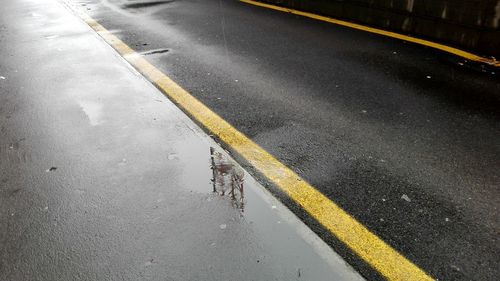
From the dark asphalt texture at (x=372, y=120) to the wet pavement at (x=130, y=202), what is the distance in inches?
13.9

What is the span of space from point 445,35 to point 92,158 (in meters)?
5.05

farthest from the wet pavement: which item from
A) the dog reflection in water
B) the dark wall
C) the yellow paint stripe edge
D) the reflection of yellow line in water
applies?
the dark wall

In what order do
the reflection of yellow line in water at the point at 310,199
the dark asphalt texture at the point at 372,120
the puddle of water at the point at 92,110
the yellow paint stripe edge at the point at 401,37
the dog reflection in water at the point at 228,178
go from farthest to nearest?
1. the yellow paint stripe edge at the point at 401,37
2. the puddle of water at the point at 92,110
3. the dog reflection in water at the point at 228,178
4. the dark asphalt texture at the point at 372,120
5. the reflection of yellow line in water at the point at 310,199

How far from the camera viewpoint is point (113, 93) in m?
4.39

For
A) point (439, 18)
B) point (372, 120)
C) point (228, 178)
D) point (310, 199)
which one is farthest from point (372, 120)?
point (439, 18)

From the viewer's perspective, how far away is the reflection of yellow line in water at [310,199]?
2.11 meters

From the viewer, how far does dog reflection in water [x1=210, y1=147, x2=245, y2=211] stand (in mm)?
2713

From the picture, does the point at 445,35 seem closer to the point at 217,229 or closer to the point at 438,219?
the point at 438,219

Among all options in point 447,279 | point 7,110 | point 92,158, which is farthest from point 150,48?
point 447,279

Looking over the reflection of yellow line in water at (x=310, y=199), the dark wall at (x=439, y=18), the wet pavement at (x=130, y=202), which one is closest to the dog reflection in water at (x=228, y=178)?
the wet pavement at (x=130, y=202)

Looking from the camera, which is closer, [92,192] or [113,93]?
[92,192]

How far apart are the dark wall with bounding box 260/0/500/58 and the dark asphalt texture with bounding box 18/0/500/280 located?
1.57 feet

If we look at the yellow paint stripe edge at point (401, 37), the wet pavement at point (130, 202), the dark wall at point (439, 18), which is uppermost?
the dark wall at point (439, 18)

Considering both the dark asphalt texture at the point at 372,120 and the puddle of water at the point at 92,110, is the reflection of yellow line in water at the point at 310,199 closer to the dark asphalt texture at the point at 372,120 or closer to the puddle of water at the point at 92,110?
the dark asphalt texture at the point at 372,120
